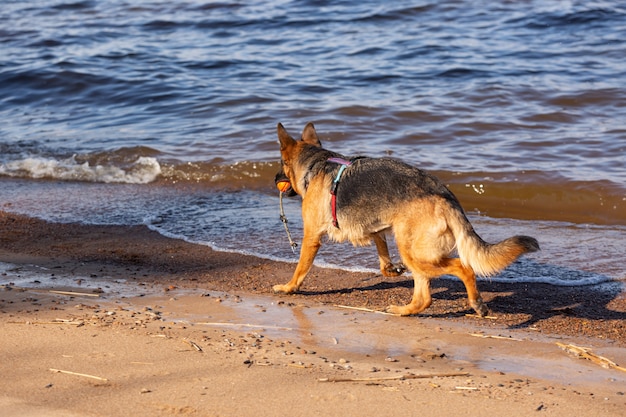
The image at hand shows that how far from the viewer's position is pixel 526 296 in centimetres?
641

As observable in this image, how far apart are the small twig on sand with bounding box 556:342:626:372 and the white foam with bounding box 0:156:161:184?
694cm

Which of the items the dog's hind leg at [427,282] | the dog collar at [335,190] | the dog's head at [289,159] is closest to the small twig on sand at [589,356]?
the dog's hind leg at [427,282]

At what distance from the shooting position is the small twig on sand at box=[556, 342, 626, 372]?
15.6 ft

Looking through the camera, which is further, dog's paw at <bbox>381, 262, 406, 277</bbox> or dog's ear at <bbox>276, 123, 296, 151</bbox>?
dog's ear at <bbox>276, 123, 296, 151</bbox>

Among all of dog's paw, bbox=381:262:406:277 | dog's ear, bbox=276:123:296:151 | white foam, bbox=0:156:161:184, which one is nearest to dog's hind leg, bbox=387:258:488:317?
dog's paw, bbox=381:262:406:277

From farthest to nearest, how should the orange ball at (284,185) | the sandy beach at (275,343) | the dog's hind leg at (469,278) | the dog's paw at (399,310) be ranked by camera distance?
the orange ball at (284,185), the dog's paw at (399,310), the dog's hind leg at (469,278), the sandy beach at (275,343)

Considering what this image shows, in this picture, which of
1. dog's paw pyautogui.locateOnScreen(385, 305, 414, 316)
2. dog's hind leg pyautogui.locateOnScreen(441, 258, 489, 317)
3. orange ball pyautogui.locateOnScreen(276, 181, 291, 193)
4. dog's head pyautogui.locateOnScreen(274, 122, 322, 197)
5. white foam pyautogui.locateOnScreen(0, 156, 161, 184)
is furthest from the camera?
white foam pyautogui.locateOnScreen(0, 156, 161, 184)

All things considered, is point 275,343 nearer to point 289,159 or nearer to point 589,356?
point 589,356

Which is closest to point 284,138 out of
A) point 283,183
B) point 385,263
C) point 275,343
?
point 283,183

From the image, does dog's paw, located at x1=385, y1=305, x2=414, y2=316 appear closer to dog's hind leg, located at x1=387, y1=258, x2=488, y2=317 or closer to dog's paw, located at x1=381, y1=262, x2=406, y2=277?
dog's hind leg, located at x1=387, y1=258, x2=488, y2=317

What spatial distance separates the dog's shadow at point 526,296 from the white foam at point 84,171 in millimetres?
5131

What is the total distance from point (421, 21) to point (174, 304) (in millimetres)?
14799

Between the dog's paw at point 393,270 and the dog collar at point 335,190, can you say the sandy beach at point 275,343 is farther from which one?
the dog collar at point 335,190

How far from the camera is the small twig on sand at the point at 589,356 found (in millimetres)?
4754
